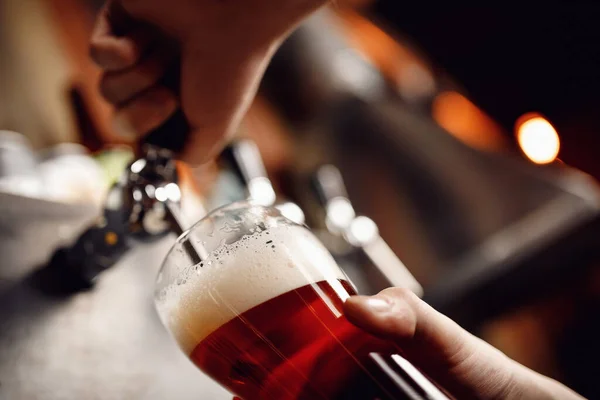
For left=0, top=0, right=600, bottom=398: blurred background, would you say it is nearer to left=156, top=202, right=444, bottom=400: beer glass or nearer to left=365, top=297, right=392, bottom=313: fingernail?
left=156, top=202, right=444, bottom=400: beer glass

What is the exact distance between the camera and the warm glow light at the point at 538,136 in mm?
3131

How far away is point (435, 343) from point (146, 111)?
1.84 ft

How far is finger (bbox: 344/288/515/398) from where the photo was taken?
575 mm

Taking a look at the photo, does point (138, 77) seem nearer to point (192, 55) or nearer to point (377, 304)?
point (192, 55)

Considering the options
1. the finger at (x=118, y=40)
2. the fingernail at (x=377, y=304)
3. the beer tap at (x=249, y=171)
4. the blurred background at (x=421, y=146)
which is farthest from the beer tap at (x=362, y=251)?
the fingernail at (x=377, y=304)

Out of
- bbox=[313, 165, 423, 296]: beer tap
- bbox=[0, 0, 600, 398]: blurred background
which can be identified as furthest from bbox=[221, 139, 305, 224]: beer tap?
bbox=[313, 165, 423, 296]: beer tap

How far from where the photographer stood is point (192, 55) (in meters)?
0.84

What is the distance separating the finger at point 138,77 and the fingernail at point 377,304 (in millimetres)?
525

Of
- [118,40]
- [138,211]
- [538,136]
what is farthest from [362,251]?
[538,136]

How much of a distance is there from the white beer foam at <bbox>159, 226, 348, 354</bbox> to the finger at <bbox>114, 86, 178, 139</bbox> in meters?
0.30

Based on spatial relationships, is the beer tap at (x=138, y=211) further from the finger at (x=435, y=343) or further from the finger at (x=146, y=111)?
the finger at (x=435, y=343)

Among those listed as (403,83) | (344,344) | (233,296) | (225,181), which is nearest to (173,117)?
(233,296)

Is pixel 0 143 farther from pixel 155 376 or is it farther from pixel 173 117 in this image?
pixel 155 376

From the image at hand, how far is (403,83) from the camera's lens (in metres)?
2.61
